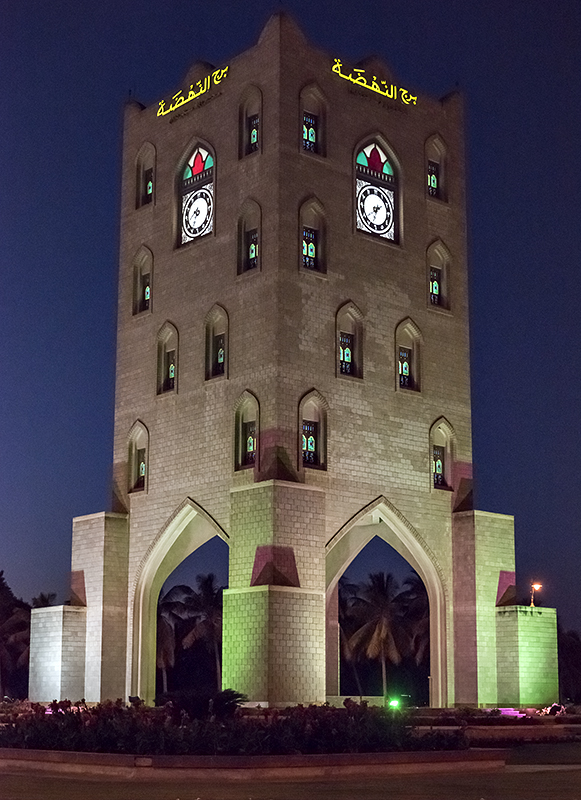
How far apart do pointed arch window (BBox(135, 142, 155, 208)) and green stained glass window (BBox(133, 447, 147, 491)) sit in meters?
7.08

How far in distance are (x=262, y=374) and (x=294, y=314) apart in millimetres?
1669

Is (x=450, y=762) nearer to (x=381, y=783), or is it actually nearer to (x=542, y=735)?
(x=381, y=783)

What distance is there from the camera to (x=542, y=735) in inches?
936

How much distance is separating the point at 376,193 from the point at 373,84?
3038 mm

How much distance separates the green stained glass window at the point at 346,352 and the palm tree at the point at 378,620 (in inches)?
809

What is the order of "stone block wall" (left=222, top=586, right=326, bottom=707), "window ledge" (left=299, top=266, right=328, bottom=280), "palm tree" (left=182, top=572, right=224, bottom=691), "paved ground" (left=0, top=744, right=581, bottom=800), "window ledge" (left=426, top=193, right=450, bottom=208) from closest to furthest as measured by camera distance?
"paved ground" (left=0, top=744, right=581, bottom=800)
"stone block wall" (left=222, top=586, right=326, bottom=707)
"window ledge" (left=299, top=266, right=328, bottom=280)
"window ledge" (left=426, top=193, right=450, bottom=208)
"palm tree" (left=182, top=572, right=224, bottom=691)

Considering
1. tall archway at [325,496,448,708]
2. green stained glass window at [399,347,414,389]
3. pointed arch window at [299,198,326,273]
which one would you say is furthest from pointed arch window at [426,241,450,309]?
tall archway at [325,496,448,708]

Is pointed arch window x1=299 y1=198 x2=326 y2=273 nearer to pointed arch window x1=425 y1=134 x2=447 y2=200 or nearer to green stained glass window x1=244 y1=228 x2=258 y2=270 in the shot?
green stained glass window x1=244 y1=228 x2=258 y2=270

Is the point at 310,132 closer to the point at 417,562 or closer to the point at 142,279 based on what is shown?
the point at 142,279

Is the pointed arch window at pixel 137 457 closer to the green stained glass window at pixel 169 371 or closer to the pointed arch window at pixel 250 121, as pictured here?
the green stained glass window at pixel 169 371

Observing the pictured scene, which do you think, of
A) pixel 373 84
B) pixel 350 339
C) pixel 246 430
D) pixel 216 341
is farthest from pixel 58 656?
pixel 373 84

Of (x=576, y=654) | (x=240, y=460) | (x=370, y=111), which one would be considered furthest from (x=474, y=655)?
(x=576, y=654)

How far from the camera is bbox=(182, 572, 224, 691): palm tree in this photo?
50.8 meters

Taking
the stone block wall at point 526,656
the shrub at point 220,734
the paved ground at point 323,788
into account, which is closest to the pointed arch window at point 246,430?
the stone block wall at point 526,656
